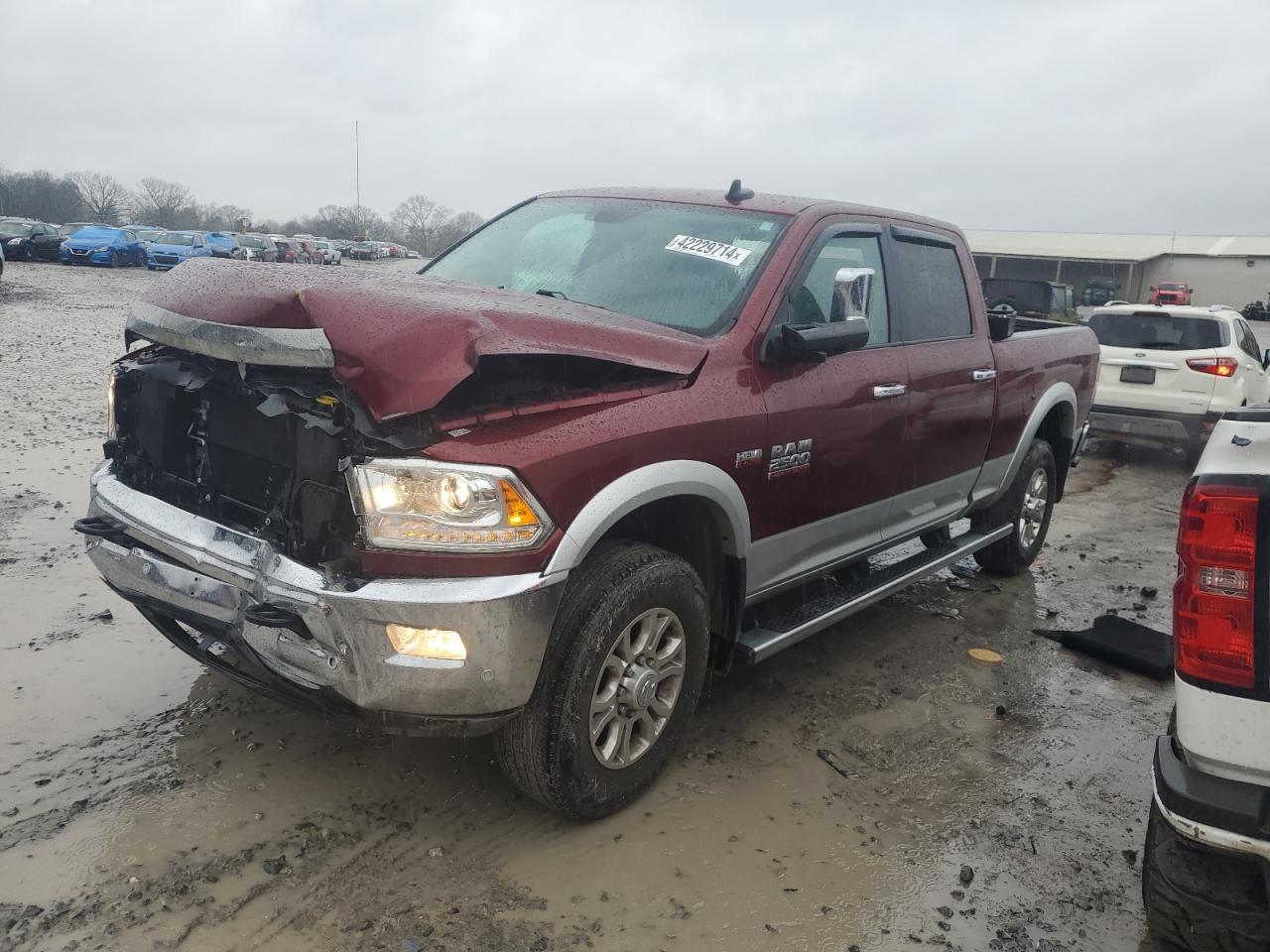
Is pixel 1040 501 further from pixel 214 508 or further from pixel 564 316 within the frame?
pixel 214 508

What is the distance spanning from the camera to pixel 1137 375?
10055 millimetres

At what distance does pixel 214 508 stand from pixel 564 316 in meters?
1.24

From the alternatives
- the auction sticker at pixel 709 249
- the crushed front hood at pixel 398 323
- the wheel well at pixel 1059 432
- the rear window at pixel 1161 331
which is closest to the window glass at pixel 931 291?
the auction sticker at pixel 709 249

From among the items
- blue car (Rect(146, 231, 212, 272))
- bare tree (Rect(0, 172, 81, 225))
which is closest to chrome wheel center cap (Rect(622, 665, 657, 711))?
blue car (Rect(146, 231, 212, 272))

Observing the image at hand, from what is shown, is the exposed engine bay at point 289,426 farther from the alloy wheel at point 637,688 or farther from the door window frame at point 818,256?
the alloy wheel at point 637,688

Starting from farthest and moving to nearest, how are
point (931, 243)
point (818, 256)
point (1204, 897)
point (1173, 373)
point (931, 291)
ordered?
point (1173, 373), point (931, 243), point (931, 291), point (818, 256), point (1204, 897)

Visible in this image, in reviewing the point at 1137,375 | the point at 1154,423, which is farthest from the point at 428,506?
the point at 1137,375

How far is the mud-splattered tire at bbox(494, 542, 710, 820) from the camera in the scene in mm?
2824

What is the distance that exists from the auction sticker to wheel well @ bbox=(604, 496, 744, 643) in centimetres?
103

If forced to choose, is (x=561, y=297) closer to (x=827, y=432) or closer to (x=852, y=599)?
(x=827, y=432)

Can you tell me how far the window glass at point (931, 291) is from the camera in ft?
14.8

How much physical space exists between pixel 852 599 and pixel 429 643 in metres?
2.13

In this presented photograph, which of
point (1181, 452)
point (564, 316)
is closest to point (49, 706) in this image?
point (564, 316)

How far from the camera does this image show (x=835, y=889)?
9.52 ft
